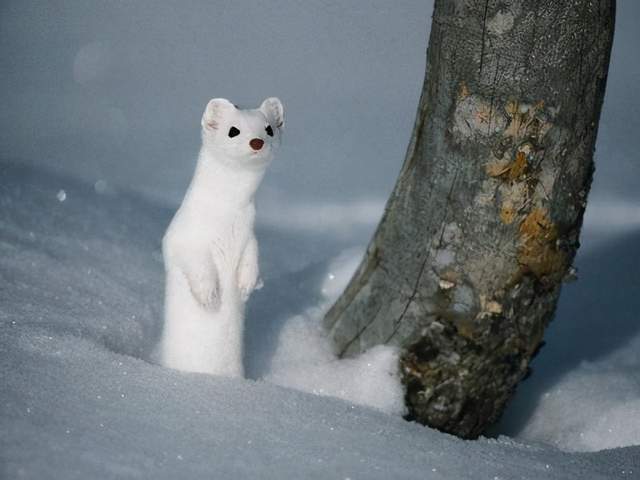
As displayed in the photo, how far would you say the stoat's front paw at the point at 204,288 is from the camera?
2.06 meters

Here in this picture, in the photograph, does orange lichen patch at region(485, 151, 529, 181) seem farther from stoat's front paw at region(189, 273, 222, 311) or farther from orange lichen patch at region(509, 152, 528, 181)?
stoat's front paw at region(189, 273, 222, 311)

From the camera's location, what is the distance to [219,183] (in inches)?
81.2

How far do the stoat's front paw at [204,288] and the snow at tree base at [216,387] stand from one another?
0.64 ft

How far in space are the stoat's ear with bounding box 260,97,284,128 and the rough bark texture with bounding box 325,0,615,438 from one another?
34 cm

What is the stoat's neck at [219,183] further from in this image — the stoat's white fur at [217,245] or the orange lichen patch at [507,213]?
the orange lichen patch at [507,213]

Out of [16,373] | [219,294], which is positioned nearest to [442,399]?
[219,294]

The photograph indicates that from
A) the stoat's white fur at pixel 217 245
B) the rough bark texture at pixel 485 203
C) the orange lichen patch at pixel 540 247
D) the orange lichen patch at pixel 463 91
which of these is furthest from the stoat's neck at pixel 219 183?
the orange lichen patch at pixel 540 247

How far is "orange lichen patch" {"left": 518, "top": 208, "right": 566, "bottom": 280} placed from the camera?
1990 millimetres

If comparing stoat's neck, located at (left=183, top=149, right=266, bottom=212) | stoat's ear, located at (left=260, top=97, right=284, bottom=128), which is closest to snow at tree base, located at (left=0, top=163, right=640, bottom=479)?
stoat's neck, located at (left=183, top=149, right=266, bottom=212)

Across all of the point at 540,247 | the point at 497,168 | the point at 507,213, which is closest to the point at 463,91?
the point at 497,168

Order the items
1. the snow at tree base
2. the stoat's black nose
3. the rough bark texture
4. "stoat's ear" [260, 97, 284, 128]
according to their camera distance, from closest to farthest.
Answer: the snow at tree base, the rough bark texture, the stoat's black nose, "stoat's ear" [260, 97, 284, 128]

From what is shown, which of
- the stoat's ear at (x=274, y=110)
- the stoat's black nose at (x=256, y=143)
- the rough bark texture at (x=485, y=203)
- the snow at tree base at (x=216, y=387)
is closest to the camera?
the snow at tree base at (x=216, y=387)

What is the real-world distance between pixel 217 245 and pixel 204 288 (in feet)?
0.38

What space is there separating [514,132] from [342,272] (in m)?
1.24
